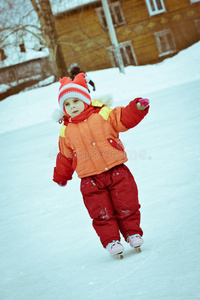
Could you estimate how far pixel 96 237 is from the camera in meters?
2.38

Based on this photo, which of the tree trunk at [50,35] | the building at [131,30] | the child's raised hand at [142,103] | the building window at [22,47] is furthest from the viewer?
the building at [131,30]

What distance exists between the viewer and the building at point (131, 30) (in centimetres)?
1531

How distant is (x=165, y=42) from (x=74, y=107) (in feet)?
49.0

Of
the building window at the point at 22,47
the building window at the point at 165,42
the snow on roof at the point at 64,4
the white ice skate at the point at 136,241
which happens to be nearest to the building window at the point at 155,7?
the building window at the point at 165,42

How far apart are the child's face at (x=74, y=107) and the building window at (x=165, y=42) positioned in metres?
14.5

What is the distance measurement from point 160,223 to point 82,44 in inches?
551

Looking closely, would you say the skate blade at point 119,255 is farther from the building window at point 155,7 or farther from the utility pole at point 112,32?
the building window at point 155,7

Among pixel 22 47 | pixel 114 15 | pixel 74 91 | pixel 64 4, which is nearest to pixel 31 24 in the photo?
pixel 22 47

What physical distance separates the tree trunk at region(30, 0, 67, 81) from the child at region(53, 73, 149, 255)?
1189cm

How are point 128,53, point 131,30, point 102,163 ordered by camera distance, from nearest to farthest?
1. point 102,163
2. point 131,30
3. point 128,53

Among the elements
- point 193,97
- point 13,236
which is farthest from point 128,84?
point 13,236

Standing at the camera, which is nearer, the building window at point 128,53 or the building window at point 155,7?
the building window at point 155,7

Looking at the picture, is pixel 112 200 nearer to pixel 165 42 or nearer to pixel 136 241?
pixel 136 241

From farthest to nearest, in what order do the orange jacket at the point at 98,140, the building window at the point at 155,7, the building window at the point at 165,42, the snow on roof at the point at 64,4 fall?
the building window at the point at 165,42 → the building window at the point at 155,7 → the snow on roof at the point at 64,4 → the orange jacket at the point at 98,140
